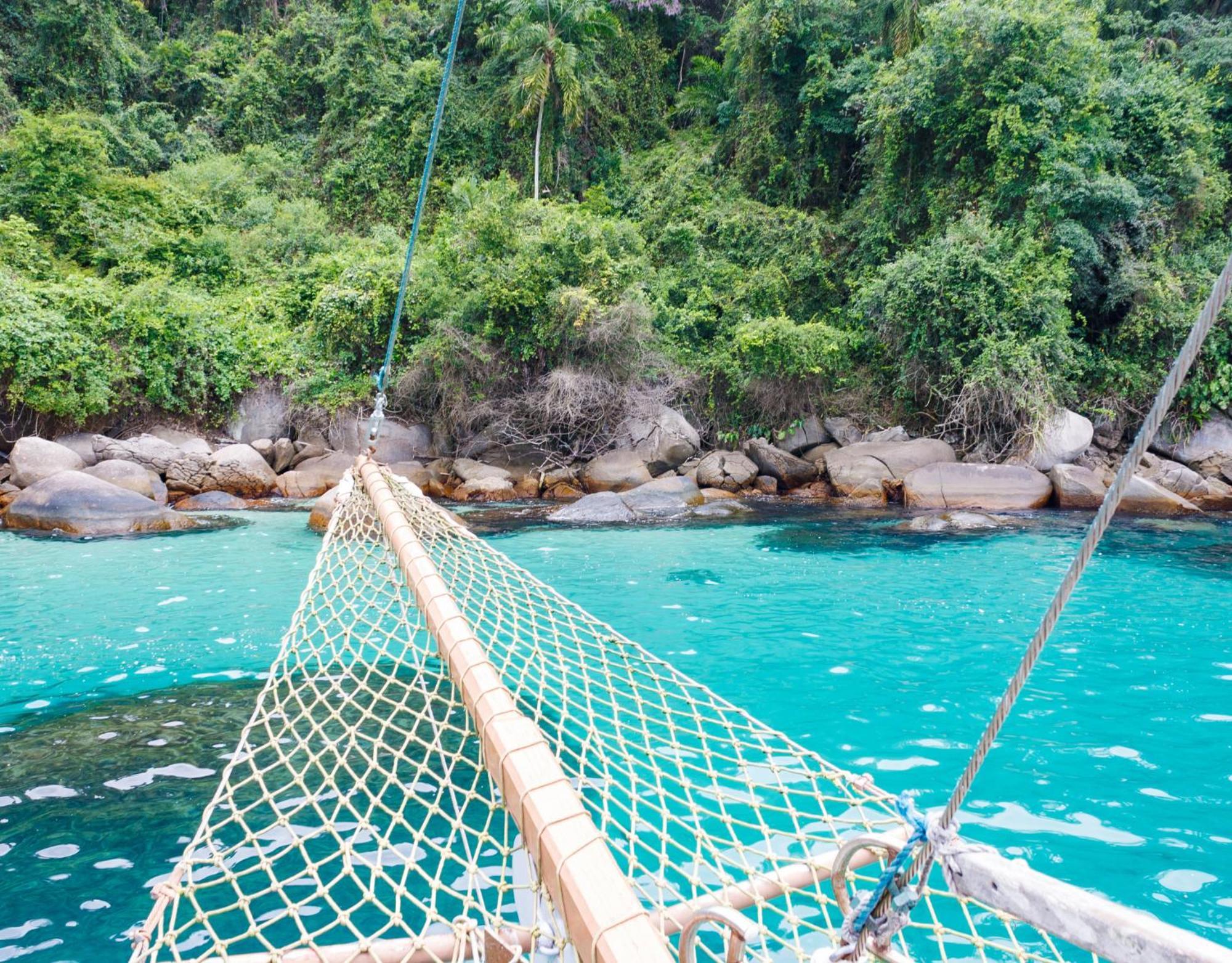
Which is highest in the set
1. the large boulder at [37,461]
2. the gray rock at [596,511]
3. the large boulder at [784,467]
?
the large boulder at [784,467]

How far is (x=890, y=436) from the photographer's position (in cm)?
1191

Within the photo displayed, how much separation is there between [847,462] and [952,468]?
1.44 metres

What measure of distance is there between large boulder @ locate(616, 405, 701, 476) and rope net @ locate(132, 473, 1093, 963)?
7.91m

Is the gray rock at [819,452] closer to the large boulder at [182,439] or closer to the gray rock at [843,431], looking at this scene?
the gray rock at [843,431]

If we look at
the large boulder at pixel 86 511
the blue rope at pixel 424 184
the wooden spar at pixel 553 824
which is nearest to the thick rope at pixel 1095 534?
the wooden spar at pixel 553 824

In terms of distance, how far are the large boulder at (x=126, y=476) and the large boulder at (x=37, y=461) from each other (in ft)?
1.02

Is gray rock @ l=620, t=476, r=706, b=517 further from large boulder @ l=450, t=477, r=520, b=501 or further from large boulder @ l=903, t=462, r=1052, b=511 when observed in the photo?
large boulder @ l=903, t=462, r=1052, b=511

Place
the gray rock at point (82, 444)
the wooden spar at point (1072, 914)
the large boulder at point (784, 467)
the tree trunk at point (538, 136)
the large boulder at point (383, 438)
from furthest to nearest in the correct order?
the tree trunk at point (538, 136), the large boulder at point (383, 438), the large boulder at point (784, 467), the gray rock at point (82, 444), the wooden spar at point (1072, 914)

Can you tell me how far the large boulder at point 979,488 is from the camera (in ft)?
31.8

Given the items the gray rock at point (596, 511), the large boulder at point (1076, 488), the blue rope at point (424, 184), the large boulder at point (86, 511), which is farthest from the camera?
the large boulder at point (1076, 488)

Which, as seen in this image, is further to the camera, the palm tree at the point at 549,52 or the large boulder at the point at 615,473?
the palm tree at the point at 549,52

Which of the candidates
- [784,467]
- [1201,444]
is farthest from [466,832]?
[1201,444]

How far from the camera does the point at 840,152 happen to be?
16.0 meters

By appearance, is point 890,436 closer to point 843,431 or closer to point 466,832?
point 843,431
